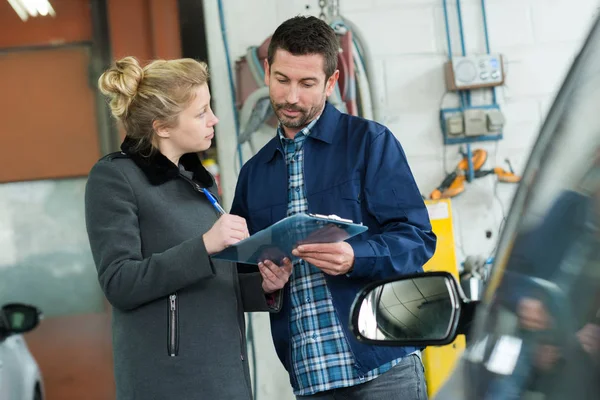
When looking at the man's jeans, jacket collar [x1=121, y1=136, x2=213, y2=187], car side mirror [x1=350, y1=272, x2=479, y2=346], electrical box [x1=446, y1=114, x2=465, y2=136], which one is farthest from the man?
electrical box [x1=446, y1=114, x2=465, y2=136]

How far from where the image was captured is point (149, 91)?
209 cm

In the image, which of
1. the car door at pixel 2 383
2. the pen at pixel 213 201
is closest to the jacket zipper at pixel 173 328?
the pen at pixel 213 201

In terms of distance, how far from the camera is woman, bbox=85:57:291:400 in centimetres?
194

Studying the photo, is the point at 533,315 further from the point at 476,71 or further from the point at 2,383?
the point at 476,71

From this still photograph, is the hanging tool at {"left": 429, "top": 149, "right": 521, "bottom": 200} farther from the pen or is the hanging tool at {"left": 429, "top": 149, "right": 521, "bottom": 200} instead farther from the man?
the pen

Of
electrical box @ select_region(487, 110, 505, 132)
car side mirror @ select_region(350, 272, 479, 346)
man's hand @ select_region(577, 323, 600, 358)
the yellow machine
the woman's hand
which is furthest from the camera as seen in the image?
electrical box @ select_region(487, 110, 505, 132)

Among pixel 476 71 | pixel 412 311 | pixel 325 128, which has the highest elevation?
pixel 476 71

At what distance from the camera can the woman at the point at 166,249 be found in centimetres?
194

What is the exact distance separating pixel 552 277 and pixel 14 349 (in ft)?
9.10

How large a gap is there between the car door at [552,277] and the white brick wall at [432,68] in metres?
3.21

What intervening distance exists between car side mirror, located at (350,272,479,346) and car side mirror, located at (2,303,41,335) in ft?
7.29

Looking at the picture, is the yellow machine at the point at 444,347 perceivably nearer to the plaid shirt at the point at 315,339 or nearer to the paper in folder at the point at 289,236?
the plaid shirt at the point at 315,339

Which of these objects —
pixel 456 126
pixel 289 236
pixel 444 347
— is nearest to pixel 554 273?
pixel 289 236

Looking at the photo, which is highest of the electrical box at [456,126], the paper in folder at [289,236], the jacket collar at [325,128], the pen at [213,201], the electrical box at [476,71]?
the electrical box at [476,71]
